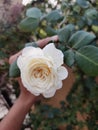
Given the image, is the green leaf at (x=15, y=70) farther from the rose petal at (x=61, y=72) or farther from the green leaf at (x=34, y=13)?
the green leaf at (x=34, y=13)

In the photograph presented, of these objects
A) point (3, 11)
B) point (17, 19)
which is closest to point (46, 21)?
point (17, 19)

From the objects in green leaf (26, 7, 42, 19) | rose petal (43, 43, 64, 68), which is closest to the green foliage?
green leaf (26, 7, 42, 19)

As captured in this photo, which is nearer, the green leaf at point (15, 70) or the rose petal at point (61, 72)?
the rose petal at point (61, 72)

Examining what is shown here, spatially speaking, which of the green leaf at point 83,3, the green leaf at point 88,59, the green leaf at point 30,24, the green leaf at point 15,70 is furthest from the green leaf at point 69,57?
the green leaf at point 83,3

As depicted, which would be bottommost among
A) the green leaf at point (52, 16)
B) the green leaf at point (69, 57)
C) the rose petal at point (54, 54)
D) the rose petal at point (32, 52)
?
the green leaf at point (52, 16)

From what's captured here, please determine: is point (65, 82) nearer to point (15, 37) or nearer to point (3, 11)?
point (15, 37)

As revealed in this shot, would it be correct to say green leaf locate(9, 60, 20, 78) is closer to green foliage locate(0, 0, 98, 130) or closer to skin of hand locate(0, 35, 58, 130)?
skin of hand locate(0, 35, 58, 130)

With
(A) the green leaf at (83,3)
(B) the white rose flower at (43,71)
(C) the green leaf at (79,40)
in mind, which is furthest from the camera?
(A) the green leaf at (83,3)
